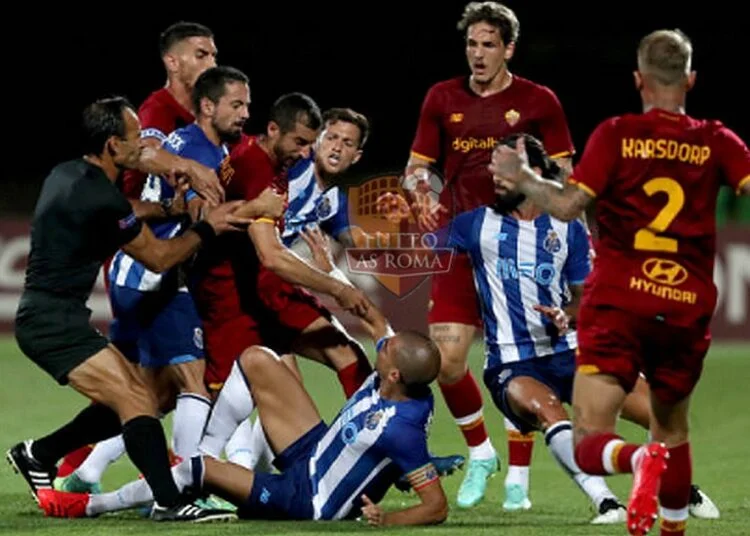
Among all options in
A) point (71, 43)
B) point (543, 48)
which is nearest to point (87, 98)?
point (71, 43)

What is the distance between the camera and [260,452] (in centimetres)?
810

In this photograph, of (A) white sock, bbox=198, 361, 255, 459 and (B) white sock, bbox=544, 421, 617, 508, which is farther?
(A) white sock, bbox=198, 361, 255, 459

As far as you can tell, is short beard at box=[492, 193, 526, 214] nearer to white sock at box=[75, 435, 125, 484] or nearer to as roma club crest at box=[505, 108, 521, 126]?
as roma club crest at box=[505, 108, 521, 126]

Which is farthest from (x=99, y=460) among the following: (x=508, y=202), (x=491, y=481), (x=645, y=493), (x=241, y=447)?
(x=645, y=493)

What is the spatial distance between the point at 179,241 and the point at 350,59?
50.6 ft

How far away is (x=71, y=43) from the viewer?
22688 millimetres

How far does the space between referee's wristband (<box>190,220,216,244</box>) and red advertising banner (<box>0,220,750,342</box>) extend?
875 centimetres

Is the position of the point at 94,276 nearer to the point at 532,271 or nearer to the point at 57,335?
the point at 57,335

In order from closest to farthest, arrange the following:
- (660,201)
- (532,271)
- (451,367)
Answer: (660,201) → (532,271) → (451,367)

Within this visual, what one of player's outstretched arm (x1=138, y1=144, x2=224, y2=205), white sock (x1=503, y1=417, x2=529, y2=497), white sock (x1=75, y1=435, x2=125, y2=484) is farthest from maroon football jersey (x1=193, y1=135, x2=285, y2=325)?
white sock (x1=503, y1=417, x2=529, y2=497)

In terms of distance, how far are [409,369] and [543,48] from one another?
16.5 meters

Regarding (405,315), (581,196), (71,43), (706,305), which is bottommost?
(405,315)

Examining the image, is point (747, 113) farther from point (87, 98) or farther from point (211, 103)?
point (211, 103)

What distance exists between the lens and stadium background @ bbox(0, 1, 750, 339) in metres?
22.0
